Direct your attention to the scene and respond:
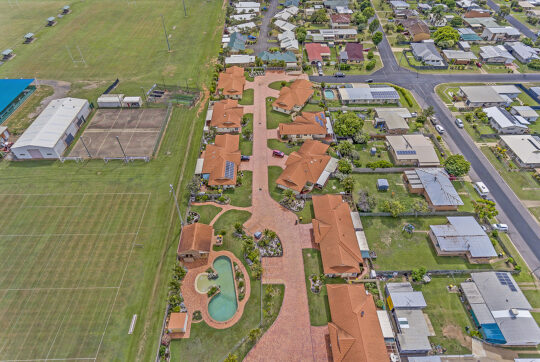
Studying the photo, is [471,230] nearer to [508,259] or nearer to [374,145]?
[508,259]

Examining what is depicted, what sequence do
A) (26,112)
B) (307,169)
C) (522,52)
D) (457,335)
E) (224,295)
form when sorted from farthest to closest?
(522,52)
(26,112)
(307,169)
(224,295)
(457,335)

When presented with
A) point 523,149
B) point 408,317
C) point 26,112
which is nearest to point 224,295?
point 408,317

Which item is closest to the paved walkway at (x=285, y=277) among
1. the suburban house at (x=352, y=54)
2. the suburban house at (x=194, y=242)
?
the suburban house at (x=194, y=242)

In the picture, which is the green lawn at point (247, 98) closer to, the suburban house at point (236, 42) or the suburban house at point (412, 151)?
the suburban house at point (236, 42)

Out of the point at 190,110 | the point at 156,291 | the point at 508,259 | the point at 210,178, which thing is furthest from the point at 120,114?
the point at 508,259

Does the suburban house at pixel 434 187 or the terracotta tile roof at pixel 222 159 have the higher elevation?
the terracotta tile roof at pixel 222 159

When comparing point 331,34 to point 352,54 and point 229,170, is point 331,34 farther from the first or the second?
point 229,170

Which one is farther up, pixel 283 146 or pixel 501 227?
pixel 283 146
